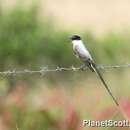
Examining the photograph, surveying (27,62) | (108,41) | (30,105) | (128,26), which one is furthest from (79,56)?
(128,26)

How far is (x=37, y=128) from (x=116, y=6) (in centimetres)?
1502

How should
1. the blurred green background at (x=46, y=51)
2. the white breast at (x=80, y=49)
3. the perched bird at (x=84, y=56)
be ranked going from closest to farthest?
the perched bird at (x=84, y=56)
the white breast at (x=80, y=49)
the blurred green background at (x=46, y=51)

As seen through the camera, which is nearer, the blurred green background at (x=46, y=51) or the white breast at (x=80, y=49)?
the white breast at (x=80, y=49)

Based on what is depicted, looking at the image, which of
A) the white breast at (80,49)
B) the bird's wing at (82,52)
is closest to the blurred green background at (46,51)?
the white breast at (80,49)

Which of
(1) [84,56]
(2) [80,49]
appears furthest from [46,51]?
(1) [84,56]

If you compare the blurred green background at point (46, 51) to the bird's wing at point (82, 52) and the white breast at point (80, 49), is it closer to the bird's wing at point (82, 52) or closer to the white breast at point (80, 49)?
the white breast at point (80, 49)

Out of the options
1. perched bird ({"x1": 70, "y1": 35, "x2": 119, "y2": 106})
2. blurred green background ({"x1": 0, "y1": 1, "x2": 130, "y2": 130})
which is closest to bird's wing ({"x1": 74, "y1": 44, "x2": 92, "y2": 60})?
perched bird ({"x1": 70, "y1": 35, "x2": 119, "y2": 106})

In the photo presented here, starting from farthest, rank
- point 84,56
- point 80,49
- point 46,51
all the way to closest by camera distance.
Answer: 1. point 46,51
2. point 80,49
3. point 84,56

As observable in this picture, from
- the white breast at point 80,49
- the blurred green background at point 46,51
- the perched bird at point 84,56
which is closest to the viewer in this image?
the perched bird at point 84,56

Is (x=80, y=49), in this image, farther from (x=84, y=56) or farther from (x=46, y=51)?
(x=46, y=51)

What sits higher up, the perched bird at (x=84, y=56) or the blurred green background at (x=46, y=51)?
the perched bird at (x=84, y=56)

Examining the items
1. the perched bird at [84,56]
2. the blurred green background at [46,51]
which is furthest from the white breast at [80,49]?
the blurred green background at [46,51]

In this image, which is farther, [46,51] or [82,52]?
[46,51]

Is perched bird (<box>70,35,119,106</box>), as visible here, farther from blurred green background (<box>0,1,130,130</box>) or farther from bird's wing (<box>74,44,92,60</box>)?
blurred green background (<box>0,1,130,130</box>)
